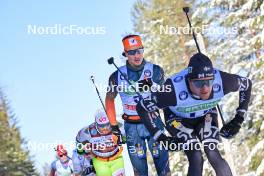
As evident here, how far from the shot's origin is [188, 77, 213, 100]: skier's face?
683 cm

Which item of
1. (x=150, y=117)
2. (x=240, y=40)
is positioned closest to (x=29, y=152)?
(x=240, y=40)

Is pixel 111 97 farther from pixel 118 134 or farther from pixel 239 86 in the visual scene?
pixel 239 86

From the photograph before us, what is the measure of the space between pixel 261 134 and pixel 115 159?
11440mm

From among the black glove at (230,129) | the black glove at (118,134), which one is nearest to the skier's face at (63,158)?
the black glove at (118,134)

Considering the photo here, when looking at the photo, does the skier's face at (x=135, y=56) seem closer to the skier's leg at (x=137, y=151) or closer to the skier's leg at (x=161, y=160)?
the skier's leg at (x=137, y=151)

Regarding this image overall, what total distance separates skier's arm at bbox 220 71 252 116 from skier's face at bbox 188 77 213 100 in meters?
0.40

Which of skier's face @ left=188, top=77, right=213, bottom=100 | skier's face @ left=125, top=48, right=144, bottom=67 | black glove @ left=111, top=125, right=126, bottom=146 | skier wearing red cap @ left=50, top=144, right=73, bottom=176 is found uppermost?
skier's face @ left=125, top=48, right=144, bottom=67

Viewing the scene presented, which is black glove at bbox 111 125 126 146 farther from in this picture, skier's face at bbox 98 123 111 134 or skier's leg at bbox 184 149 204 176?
skier's leg at bbox 184 149 204 176

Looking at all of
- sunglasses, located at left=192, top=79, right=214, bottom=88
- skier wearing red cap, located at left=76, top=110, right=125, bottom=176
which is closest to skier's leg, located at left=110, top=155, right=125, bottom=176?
skier wearing red cap, located at left=76, top=110, right=125, bottom=176

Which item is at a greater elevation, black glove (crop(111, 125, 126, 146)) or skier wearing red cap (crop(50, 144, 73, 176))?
black glove (crop(111, 125, 126, 146))

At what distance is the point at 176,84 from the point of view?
7254 millimetres

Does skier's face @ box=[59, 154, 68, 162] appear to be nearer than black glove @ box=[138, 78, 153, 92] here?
No

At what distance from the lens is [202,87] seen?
→ 6926mm

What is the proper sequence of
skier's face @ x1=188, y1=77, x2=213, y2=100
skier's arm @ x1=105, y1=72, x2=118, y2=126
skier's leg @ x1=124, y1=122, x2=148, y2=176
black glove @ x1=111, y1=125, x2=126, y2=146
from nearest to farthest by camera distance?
skier's face @ x1=188, y1=77, x2=213, y2=100
skier's leg @ x1=124, y1=122, x2=148, y2=176
skier's arm @ x1=105, y1=72, x2=118, y2=126
black glove @ x1=111, y1=125, x2=126, y2=146
